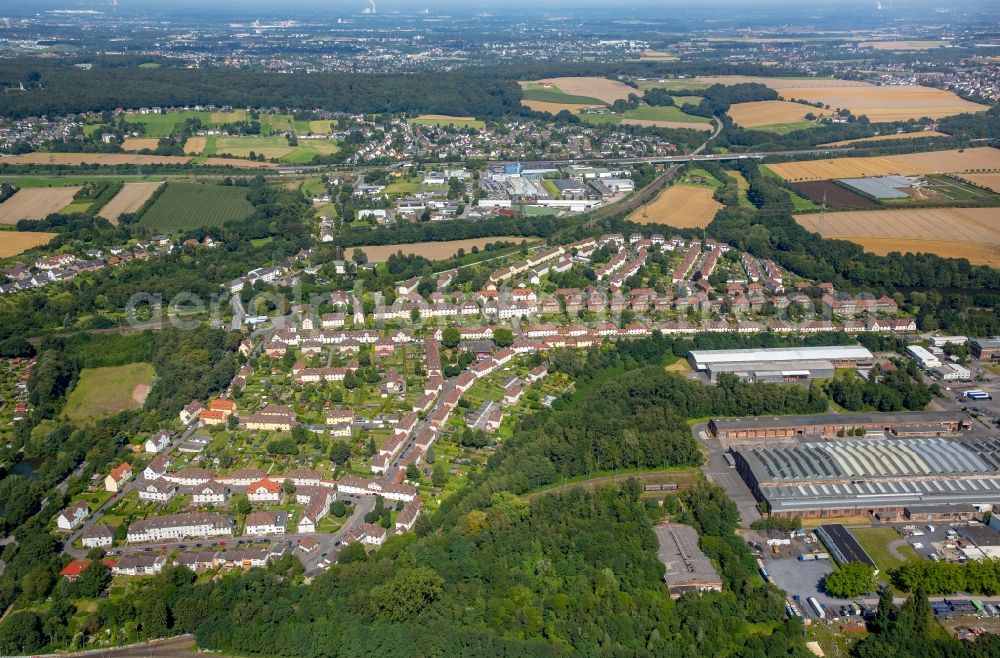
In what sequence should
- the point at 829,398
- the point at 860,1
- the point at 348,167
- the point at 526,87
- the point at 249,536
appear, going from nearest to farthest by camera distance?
1. the point at 249,536
2. the point at 829,398
3. the point at 348,167
4. the point at 526,87
5. the point at 860,1

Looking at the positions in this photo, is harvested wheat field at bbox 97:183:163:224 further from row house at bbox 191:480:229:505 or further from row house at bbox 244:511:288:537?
row house at bbox 244:511:288:537

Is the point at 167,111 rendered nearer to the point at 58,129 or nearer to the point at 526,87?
the point at 58,129

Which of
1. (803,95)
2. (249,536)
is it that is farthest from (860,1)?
(249,536)

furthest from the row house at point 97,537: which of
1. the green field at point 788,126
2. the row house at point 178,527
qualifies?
the green field at point 788,126

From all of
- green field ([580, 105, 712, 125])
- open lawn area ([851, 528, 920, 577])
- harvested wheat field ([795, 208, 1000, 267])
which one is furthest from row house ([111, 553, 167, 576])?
green field ([580, 105, 712, 125])

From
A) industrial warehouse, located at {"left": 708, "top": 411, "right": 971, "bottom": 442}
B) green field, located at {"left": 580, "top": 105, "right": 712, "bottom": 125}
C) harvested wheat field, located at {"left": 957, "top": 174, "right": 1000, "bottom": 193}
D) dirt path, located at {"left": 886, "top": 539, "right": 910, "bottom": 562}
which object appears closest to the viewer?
dirt path, located at {"left": 886, "top": 539, "right": 910, "bottom": 562}

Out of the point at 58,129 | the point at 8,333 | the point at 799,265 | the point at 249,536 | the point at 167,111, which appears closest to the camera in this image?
the point at 249,536

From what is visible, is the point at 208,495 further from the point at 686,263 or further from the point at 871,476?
the point at 686,263
